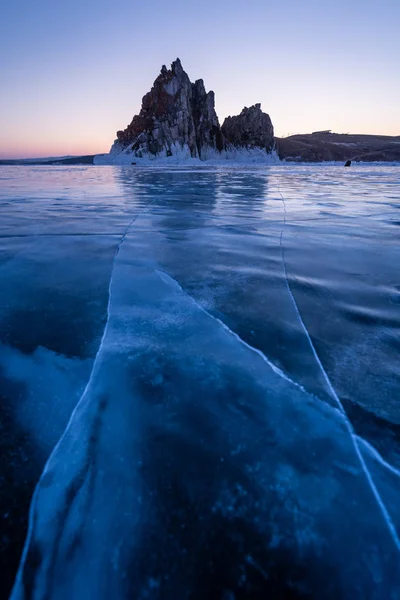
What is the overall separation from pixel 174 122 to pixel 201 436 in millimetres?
77736

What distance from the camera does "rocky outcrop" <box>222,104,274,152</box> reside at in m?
78.1

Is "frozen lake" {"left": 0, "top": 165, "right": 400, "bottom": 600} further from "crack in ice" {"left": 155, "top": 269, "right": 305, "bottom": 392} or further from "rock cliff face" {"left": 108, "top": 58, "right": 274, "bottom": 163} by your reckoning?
"rock cliff face" {"left": 108, "top": 58, "right": 274, "bottom": 163}

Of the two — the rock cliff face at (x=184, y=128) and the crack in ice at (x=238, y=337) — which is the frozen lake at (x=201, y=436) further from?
the rock cliff face at (x=184, y=128)

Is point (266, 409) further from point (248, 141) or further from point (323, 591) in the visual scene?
point (248, 141)

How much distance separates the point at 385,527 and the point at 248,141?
88.5 meters

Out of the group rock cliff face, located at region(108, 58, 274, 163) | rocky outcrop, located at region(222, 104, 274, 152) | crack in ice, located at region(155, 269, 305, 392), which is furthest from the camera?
rocky outcrop, located at region(222, 104, 274, 152)

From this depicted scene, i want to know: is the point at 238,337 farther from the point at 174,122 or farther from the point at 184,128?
the point at 174,122

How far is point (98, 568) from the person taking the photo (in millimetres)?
876

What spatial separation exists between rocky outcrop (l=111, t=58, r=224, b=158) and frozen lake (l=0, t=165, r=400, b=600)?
2886 inches

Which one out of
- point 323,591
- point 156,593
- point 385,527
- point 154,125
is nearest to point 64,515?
point 156,593

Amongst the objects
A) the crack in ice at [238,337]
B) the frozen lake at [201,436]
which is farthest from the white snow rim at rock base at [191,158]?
the frozen lake at [201,436]

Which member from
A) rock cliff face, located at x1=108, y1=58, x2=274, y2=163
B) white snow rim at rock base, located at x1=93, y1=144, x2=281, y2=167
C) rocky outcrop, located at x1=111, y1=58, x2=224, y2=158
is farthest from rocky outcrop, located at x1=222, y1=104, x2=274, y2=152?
rocky outcrop, located at x1=111, y1=58, x2=224, y2=158

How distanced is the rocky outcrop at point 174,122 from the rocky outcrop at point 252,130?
6.93 m

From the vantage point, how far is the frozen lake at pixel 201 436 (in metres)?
0.89
